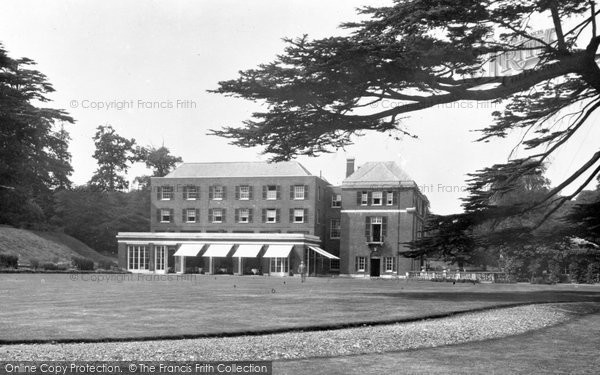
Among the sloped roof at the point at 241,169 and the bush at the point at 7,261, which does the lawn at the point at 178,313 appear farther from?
the sloped roof at the point at 241,169

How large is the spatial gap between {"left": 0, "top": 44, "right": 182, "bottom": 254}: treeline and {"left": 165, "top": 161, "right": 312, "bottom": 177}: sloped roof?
10.1 metres

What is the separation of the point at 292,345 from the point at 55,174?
194 ft

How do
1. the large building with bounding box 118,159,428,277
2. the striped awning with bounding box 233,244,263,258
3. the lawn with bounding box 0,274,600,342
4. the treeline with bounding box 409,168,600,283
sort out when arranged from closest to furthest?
1. the lawn with bounding box 0,274,600,342
2. the treeline with bounding box 409,168,600,283
3. the striped awning with bounding box 233,244,263,258
4. the large building with bounding box 118,159,428,277

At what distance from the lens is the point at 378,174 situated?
57062 millimetres

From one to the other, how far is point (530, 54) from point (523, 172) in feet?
11.4

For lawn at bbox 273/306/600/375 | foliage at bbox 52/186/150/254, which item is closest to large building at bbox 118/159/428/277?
foliage at bbox 52/186/150/254

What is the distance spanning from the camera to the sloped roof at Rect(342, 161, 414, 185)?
56281 mm

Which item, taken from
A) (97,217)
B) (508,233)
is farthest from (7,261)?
(508,233)

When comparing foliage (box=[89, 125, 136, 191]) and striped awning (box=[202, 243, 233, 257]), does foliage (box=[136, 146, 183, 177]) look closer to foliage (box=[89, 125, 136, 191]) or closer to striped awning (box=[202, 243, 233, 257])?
foliage (box=[89, 125, 136, 191])

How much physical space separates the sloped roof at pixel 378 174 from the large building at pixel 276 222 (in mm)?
91

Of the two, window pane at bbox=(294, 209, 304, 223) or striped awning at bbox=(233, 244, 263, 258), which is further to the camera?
window pane at bbox=(294, 209, 304, 223)

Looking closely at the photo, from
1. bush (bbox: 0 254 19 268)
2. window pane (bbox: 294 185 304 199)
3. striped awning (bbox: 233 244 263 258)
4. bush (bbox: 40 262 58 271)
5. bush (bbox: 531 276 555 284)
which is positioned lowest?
bush (bbox: 531 276 555 284)

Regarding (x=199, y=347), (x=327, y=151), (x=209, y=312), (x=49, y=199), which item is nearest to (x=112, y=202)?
(x=49, y=199)

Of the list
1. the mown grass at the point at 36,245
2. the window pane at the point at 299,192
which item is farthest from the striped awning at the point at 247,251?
the mown grass at the point at 36,245
